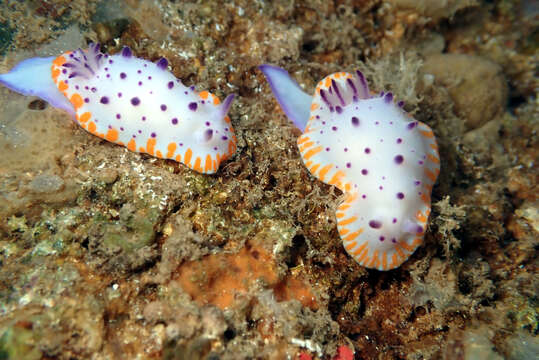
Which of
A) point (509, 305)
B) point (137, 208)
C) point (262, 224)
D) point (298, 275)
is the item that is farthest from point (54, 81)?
point (509, 305)

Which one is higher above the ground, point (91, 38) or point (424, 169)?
point (424, 169)

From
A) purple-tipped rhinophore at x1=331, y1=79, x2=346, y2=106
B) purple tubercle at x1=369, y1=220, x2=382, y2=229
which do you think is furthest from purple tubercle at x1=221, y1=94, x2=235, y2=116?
purple tubercle at x1=369, y1=220, x2=382, y2=229

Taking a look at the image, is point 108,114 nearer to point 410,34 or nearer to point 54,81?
point 54,81

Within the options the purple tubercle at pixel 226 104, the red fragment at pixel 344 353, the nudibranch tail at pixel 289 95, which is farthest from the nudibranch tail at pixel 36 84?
the red fragment at pixel 344 353

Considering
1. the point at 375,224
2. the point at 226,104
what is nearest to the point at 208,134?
the point at 226,104

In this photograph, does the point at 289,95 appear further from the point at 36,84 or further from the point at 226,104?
the point at 36,84

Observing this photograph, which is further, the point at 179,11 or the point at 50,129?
the point at 179,11

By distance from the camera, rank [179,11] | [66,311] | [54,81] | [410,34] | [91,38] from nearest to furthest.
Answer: [66,311] < [54,81] < [91,38] < [179,11] < [410,34]

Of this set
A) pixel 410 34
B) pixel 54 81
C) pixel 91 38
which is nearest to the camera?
pixel 54 81
